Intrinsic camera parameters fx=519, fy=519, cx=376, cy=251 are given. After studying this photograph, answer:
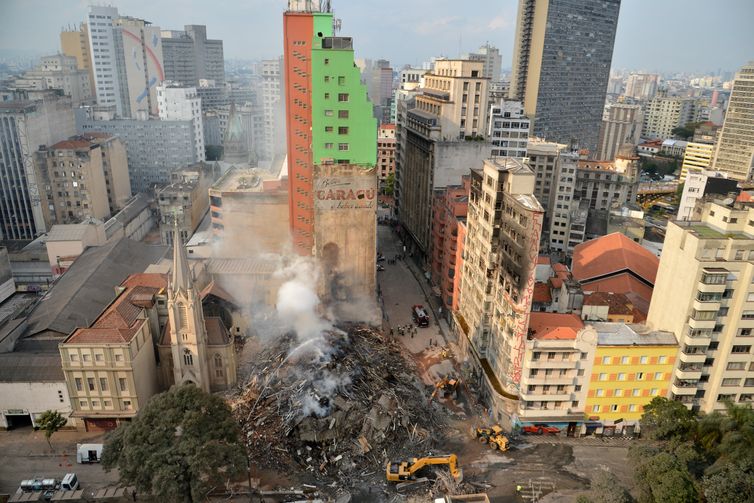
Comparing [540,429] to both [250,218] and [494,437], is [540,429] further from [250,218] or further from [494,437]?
[250,218]

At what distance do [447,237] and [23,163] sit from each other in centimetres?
7422

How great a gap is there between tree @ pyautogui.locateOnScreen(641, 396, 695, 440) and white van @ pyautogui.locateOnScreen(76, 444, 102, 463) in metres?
44.7

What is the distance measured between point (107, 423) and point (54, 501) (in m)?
8.35

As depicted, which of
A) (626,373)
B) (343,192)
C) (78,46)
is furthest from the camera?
(78,46)

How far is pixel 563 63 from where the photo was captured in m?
161

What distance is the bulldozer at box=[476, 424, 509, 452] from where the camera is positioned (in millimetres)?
43531

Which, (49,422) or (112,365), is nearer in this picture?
(49,422)

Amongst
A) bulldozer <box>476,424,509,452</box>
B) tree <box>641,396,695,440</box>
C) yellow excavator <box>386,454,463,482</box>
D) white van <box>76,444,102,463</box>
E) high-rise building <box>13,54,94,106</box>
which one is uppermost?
high-rise building <box>13,54,94,106</box>

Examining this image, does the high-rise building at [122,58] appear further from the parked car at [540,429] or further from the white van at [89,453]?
the parked car at [540,429]

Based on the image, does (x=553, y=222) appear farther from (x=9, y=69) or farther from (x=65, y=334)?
(x=9, y=69)

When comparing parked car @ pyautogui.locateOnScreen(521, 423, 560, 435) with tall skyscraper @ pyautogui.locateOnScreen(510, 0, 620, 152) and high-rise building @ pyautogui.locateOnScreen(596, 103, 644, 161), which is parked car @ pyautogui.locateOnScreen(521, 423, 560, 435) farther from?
high-rise building @ pyautogui.locateOnScreen(596, 103, 644, 161)

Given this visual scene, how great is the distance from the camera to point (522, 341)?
4375cm

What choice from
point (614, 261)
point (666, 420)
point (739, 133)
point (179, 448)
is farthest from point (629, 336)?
point (739, 133)

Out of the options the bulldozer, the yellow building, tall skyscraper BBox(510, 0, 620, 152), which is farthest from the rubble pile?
tall skyscraper BBox(510, 0, 620, 152)
